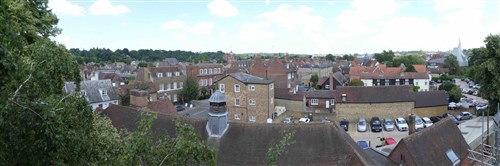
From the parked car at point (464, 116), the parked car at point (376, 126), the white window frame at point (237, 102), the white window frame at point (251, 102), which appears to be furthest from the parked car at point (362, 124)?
the white window frame at point (237, 102)

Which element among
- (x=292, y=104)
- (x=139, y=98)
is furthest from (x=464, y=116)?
(x=139, y=98)

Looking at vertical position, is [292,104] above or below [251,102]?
below

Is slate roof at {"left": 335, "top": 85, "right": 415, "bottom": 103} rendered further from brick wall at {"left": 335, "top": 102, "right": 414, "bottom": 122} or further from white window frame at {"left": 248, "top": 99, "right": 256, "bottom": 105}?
white window frame at {"left": 248, "top": 99, "right": 256, "bottom": 105}

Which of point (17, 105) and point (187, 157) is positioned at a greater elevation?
point (17, 105)

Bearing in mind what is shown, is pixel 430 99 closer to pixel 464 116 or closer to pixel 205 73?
pixel 464 116

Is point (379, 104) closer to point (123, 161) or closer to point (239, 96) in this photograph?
point (239, 96)

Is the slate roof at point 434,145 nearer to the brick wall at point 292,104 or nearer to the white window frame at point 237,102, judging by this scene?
the white window frame at point 237,102

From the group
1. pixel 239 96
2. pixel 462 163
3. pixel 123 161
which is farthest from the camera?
pixel 239 96

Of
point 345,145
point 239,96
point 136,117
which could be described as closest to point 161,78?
point 239,96
